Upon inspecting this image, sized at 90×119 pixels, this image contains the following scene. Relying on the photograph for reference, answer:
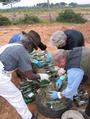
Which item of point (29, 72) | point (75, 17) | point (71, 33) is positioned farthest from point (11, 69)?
point (75, 17)

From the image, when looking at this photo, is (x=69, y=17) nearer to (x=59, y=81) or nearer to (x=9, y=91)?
(x=59, y=81)

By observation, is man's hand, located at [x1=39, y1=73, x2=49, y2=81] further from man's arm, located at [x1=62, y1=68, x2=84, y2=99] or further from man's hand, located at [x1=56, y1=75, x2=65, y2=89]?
man's arm, located at [x1=62, y1=68, x2=84, y2=99]

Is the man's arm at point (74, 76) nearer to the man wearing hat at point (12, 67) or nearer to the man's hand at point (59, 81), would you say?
the man wearing hat at point (12, 67)

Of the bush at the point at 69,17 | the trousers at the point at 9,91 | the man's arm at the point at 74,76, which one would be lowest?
the bush at the point at 69,17

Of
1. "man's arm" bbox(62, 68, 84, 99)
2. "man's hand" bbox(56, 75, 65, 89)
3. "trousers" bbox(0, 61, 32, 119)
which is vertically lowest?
"man's hand" bbox(56, 75, 65, 89)

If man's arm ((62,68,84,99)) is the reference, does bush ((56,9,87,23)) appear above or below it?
below

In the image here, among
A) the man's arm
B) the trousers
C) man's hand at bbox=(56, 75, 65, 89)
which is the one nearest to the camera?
the man's arm

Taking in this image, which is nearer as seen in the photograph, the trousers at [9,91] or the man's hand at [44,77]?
the trousers at [9,91]

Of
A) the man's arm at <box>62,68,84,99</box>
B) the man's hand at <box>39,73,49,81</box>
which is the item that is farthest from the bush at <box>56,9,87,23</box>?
the man's arm at <box>62,68,84,99</box>

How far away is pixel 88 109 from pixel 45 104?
72 cm

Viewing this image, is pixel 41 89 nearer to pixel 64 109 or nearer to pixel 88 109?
pixel 64 109

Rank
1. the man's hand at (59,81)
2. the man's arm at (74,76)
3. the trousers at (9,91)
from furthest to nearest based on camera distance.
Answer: the man's hand at (59,81) < the trousers at (9,91) < the man's arm at (74,76)

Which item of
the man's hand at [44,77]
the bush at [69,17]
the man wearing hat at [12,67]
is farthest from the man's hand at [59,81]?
the bush at [69,17]

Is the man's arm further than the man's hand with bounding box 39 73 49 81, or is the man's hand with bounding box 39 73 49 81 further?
the man's hand with bounding box 39 73 49 81
